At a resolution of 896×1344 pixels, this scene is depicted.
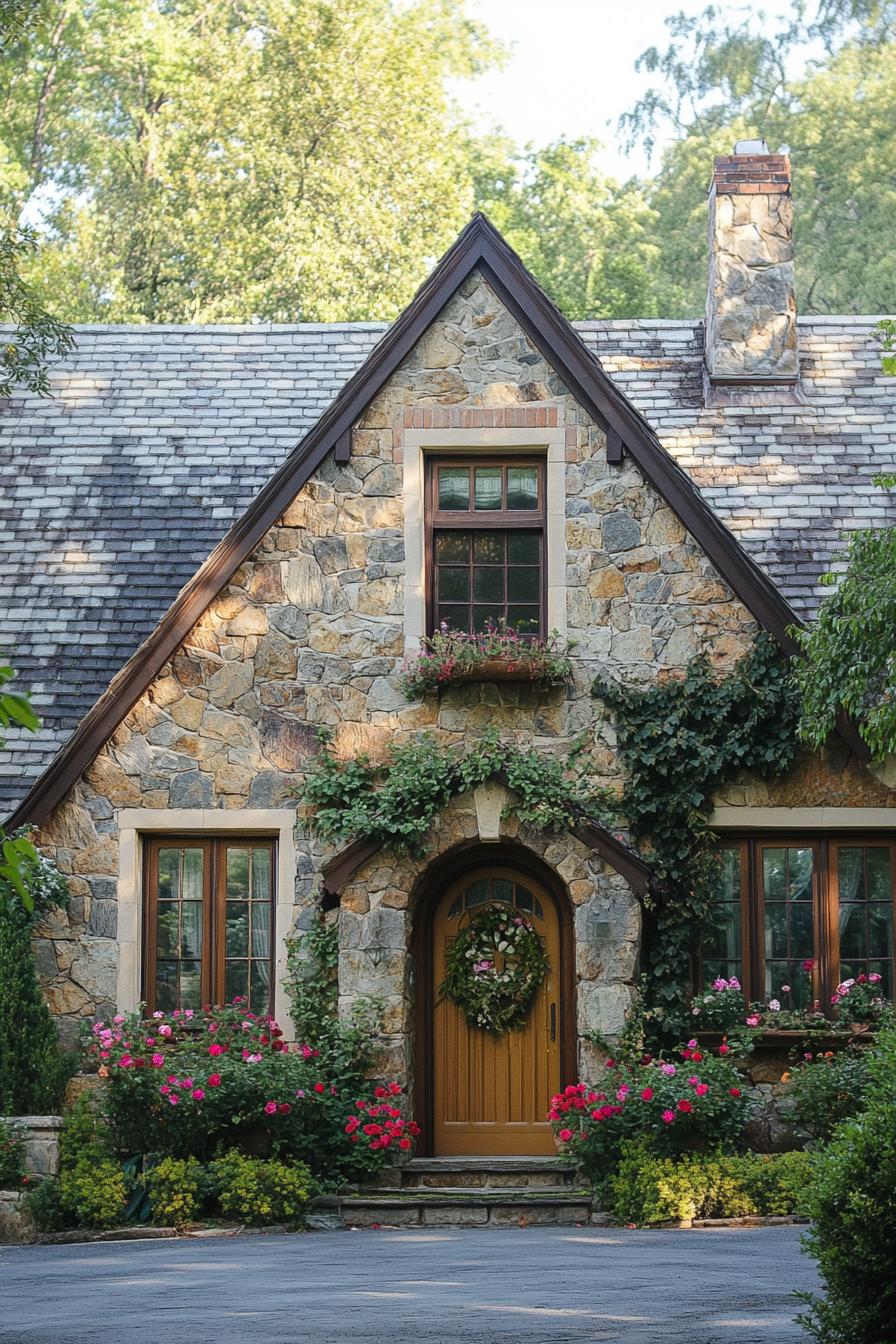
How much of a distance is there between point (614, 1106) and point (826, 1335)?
17.8 ft

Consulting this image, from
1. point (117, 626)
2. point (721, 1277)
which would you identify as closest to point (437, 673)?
point (117, 626)

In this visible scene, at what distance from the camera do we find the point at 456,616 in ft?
42.5

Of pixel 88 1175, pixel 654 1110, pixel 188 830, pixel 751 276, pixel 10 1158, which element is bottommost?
pixel 88 1175

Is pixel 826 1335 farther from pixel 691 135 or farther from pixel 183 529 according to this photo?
pixel 691 135

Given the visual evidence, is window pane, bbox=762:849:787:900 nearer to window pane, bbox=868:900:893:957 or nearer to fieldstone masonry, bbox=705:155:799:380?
window pane, bbox=868:900:893:957

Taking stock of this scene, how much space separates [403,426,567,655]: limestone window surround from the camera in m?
12.7

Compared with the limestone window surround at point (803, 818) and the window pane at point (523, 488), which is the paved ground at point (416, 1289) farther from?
the window pane at point (523, 488)

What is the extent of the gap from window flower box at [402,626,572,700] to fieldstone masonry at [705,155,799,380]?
4044 mm

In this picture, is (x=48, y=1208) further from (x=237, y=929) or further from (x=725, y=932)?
(x=725, y=932)

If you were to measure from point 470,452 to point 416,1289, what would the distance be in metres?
6.83

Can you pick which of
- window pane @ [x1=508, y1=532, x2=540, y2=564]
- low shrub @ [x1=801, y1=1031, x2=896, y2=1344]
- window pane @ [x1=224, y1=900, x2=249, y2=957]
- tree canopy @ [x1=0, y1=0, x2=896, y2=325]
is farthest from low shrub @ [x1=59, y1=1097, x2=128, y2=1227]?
tree canopy @ [x1=0, y1=0, x2=896, y2=325]

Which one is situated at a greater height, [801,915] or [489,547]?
[489,547]

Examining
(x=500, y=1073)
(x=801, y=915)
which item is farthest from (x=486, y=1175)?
(x=801, y=915)

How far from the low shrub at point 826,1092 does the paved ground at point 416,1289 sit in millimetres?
1509
